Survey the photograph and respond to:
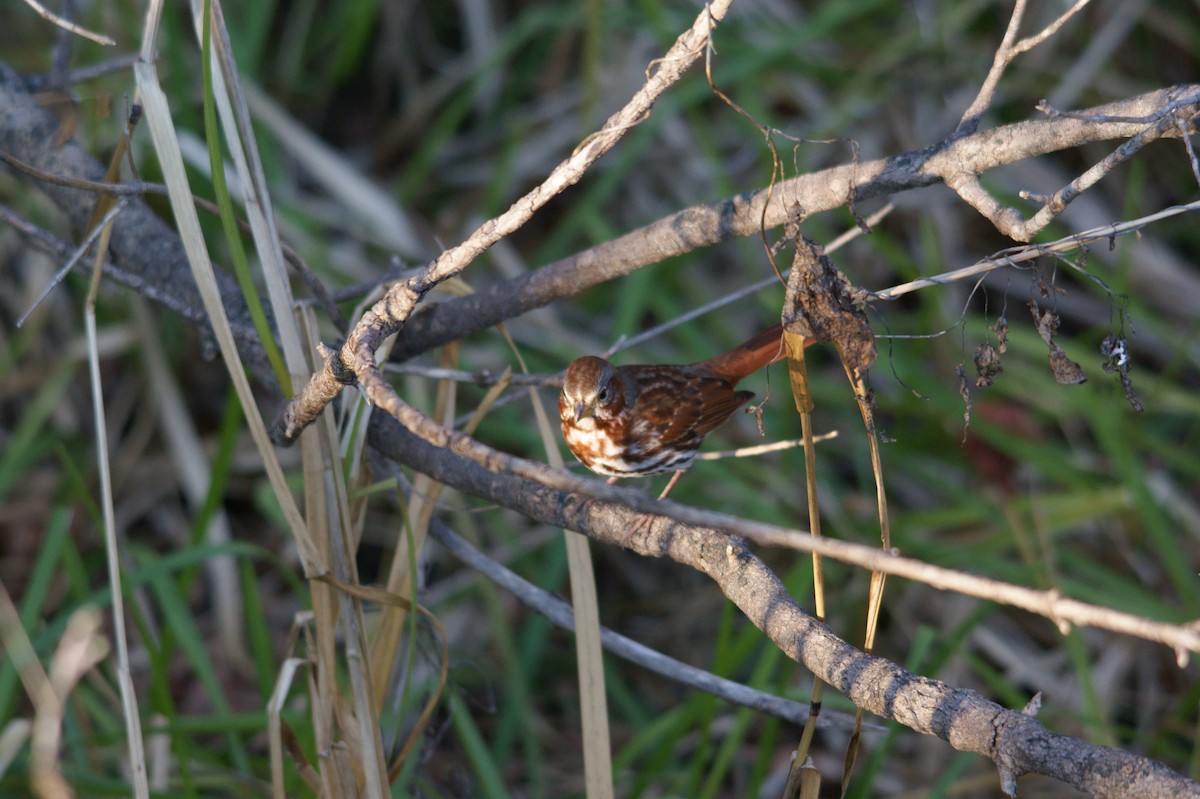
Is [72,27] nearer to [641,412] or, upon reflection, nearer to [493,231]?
[493,231]

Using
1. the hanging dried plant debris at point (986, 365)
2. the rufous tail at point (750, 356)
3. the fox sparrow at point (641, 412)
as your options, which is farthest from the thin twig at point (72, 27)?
the rufous tail at point (750, 356)

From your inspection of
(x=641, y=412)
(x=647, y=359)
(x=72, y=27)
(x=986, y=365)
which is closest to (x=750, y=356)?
(x=641, y=412)

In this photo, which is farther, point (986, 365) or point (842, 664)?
point (986, 365)

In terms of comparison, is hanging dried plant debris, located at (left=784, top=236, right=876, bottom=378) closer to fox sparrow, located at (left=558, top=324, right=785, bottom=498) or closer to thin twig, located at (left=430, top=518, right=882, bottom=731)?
thin twig, located at (left=430, top=518, right=882, bottom=731)

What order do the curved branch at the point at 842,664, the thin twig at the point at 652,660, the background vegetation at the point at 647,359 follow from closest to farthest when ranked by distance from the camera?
the curved branch at the point at 842,664 → the thin twig at the point at 652,660 → the background vegetation at the point at 647,359

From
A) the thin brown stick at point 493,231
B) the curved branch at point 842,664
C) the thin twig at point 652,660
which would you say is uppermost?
the thin brown stick at point 493,231

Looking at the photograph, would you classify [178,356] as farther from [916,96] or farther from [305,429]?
[916,96]

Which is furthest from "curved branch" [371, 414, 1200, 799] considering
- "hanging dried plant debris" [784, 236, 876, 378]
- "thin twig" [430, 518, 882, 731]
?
"hanging dried plant debris" [784, 236, 876, 378]

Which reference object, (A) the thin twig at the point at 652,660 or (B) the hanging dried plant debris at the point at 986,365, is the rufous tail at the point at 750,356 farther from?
(B) the hanging dried plant debris at the point at 986,365
